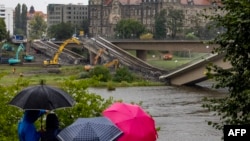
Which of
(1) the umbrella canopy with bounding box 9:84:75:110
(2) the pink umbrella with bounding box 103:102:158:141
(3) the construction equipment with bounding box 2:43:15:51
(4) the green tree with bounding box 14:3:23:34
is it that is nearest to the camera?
(2) the pink umbrella with bounding box 103:102:158:141

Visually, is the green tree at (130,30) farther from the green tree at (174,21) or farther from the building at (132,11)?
the building at (132,11)

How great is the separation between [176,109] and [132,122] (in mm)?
25144

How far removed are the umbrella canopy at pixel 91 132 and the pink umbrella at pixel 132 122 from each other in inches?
17.1

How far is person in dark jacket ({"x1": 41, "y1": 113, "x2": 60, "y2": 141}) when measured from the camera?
9219 millimetres

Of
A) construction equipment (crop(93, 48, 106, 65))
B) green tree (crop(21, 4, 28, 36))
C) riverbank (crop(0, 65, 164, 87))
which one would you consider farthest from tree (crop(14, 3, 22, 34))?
construction equipment (crop(93, 48, 106, 65))

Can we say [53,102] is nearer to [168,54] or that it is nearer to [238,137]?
[238,137]

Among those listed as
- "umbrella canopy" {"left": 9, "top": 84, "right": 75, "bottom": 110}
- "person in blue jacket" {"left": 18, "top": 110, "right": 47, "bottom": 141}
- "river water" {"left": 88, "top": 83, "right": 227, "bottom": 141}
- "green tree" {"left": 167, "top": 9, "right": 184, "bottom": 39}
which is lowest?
"river water" {"left": 88, "top": 83, "right": 227, "bottom": 141}

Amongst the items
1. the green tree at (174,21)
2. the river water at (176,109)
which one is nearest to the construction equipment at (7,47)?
the green tree at (174,21)

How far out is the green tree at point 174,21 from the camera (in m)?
108

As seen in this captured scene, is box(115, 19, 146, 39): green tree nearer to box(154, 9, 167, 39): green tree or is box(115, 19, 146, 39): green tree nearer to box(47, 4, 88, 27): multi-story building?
box(154, 9, 167, 39): green tree

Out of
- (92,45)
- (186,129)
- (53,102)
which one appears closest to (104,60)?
(92,45)

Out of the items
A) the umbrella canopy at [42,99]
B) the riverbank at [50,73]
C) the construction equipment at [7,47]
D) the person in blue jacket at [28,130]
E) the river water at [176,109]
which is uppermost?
the umbrella canopy at [42,99]

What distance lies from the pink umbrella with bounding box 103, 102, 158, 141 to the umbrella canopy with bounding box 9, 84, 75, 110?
2.20 ft

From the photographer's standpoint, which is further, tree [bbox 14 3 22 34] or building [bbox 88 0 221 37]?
tree [bbox 14 3 22 34]
